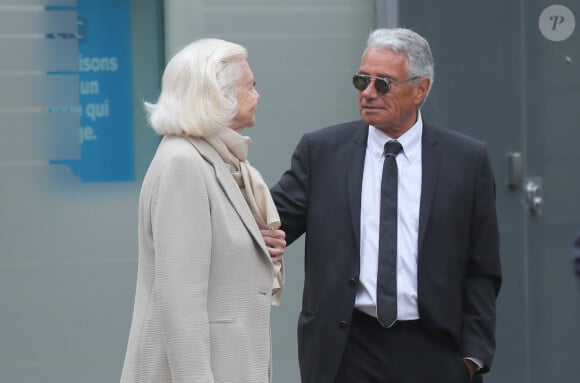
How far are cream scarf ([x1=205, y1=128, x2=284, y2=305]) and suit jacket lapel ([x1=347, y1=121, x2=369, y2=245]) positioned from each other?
366 millimetres

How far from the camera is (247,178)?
3.69m

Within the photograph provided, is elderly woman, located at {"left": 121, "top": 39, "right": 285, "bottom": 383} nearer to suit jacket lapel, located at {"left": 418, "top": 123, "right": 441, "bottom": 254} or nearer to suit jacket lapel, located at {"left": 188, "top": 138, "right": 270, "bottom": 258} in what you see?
suit jacket lapel, located at {"left": 188, "top": 138, "right": 270, "bottom": 258}

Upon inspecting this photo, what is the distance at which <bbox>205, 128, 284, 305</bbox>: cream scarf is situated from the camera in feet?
11.8

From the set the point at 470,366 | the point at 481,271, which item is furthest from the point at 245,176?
the point at 470,366

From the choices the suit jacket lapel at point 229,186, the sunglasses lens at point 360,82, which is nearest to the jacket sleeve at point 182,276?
the suit jacket lapel at point 229,186

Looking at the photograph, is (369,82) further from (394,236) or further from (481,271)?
(481,271)

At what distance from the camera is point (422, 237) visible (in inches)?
161

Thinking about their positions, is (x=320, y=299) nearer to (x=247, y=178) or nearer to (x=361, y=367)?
(x=361, y=367)

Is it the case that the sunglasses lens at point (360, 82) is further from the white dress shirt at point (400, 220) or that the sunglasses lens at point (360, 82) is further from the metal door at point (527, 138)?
the metal door at point (527, 138)

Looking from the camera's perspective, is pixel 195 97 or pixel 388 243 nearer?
pixel 195 97

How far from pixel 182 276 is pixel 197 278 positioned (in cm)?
4

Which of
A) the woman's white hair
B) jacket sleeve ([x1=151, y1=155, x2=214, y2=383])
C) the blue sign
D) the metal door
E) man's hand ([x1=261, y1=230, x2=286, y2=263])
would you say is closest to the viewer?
jacket sleeve ([x1=151, y1=155, x2=214, y2=383])

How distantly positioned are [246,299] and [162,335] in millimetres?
268

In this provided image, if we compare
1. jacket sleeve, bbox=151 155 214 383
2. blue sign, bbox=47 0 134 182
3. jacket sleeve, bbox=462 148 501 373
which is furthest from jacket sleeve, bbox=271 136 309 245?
blue sign, bbox=47 0 134 182
